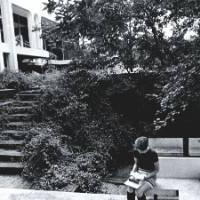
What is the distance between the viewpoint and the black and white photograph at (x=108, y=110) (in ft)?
18.9

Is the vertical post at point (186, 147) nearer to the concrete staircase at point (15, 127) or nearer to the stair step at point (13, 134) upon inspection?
the concrete staircase at point (15, 127)

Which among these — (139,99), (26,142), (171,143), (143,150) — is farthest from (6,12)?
(143,150)

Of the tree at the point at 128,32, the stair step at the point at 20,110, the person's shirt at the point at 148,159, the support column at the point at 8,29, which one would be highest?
the support column at the point at 8,29

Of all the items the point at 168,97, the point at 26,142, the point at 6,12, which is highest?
the point at 6,12

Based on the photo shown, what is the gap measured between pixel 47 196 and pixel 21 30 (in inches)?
885

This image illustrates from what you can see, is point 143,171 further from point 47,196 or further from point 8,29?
point 8,29

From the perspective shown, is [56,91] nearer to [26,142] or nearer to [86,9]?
[26,142]

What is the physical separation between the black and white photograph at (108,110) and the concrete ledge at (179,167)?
0.07 feet

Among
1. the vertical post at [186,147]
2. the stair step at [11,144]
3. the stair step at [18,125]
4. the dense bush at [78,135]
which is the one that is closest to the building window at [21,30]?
the dense bush at [78,135]

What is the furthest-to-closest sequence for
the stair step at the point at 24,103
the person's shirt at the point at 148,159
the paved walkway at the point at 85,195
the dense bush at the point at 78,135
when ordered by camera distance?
the stair step at the point at 24,103 < the dense bush at the point at 78,135 < the paved walkway at the point at 85,195 < the person's shirt at the point at 148,159

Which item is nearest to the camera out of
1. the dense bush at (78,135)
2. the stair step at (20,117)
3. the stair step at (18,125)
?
the dense bush at (78,135)

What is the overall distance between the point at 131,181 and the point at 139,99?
7.42 m

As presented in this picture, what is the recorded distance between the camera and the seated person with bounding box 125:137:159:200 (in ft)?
14.1

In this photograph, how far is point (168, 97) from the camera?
19.3ft
